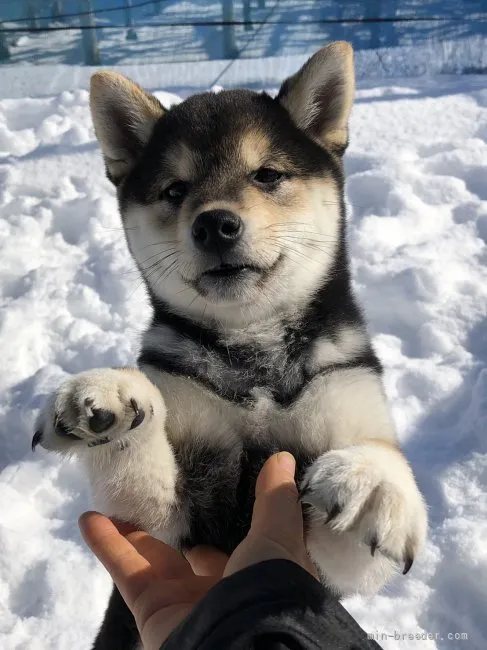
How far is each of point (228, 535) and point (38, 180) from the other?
4552 millimetres

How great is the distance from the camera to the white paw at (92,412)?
174cm

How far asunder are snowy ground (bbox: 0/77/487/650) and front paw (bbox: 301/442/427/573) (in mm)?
1181

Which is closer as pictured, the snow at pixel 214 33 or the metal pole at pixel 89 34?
the snow at pixel 214 33

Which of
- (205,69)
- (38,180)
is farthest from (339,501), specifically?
(205,69)

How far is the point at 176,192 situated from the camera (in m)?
2.37

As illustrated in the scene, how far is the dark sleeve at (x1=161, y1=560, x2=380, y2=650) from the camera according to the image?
1428mm

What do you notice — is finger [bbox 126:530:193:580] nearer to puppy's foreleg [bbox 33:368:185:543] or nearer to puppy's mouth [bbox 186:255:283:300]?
puppy's foreleg [bbox 33:368:185:543]

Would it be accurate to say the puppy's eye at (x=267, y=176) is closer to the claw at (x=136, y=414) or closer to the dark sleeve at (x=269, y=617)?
the claw at (x=136, y=414)

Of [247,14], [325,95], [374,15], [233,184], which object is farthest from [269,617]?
[247,14]

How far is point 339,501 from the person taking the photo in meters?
1.63

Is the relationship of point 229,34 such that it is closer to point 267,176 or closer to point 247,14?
point 247,14

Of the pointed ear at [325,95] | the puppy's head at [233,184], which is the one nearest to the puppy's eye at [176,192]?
the puppy's head at [233,184]

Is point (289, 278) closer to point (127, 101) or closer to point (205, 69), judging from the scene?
point (127, 101)

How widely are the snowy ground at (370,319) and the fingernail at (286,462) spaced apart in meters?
1.18
